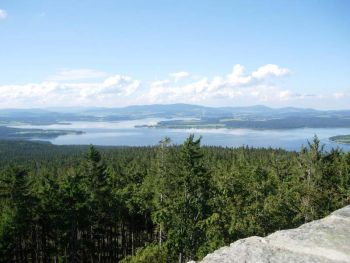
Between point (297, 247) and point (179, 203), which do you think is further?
point (179, 203)

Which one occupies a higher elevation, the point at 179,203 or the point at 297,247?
the point at 297,247

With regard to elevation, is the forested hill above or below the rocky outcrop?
below

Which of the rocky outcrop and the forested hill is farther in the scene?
the forested hill

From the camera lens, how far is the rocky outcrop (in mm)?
8062

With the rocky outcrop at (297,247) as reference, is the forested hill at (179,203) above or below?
below

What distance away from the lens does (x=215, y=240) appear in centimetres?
3131

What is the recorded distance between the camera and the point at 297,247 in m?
8.54

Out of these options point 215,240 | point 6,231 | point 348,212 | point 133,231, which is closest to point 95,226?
point 133,231

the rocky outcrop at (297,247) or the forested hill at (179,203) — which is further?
the forested hill at (179,203)

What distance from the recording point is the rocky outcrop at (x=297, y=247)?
8062mm

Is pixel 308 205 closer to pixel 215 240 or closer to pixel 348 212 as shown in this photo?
pixel 215 240

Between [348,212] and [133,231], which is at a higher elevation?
[348,212]

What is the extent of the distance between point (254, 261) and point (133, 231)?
57.3 metres

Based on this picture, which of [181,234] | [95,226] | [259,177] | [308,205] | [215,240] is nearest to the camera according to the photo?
[215,240]
